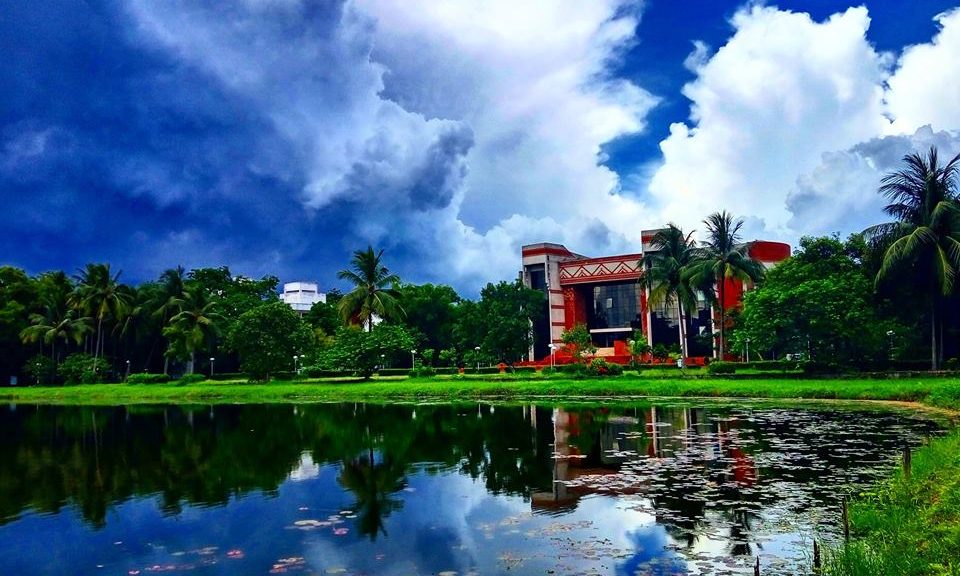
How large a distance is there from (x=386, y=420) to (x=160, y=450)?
1119 cm

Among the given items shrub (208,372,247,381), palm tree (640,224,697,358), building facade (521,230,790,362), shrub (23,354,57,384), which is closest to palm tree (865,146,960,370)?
palm tree (640,224,697,358)

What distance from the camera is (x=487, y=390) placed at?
4747 cm

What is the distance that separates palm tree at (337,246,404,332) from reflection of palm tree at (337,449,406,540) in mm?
40270

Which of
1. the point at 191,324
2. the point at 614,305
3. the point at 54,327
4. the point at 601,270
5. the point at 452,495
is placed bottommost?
the point at 452,495

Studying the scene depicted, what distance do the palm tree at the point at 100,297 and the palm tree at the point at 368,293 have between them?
2659cm

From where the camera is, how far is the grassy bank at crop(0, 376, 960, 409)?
3528cm

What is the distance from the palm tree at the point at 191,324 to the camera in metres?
68.8

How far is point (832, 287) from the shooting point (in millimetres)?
41375

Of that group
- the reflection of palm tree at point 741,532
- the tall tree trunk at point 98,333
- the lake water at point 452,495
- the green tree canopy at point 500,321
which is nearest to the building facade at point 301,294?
the tall tree trunk at point 98,333

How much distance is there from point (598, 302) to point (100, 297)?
52189 millimetres

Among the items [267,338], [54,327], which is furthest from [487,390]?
[54,327]

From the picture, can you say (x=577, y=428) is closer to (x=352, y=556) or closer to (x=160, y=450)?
(x=160, y=450)

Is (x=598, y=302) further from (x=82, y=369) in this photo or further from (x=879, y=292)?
(x=82, y=369)

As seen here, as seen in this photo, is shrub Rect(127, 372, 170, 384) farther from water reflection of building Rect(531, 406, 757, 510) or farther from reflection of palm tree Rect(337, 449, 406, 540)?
reflection of palm tree Rect(337, 449, 406, 540)
